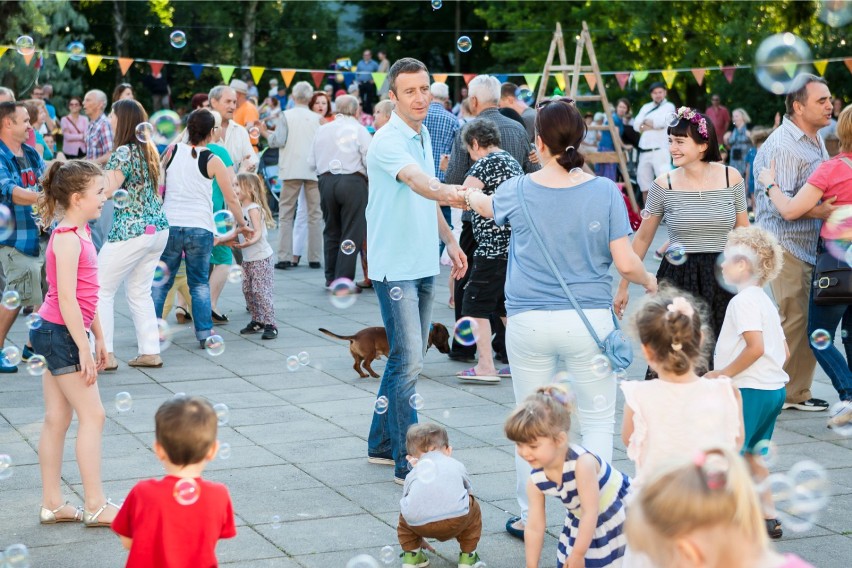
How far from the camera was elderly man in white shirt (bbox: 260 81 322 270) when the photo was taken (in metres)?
13.4

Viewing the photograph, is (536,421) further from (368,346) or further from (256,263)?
(256,263)

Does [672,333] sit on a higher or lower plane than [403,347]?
higher

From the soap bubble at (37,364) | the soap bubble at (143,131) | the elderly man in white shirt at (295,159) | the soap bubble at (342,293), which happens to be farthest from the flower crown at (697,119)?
the elderly man in white shirt at (295,159)

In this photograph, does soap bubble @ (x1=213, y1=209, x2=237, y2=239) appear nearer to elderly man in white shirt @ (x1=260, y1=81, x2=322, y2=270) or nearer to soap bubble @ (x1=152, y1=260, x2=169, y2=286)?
soap bubble @ (x1=152, y1=260, x2=169, y2=286)

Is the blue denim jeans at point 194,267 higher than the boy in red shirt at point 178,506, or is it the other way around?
the boy in red shirt at point 178,506

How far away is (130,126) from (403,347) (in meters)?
3.21

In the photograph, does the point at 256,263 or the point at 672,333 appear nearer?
the point at 672,333

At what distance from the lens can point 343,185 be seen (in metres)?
12.0

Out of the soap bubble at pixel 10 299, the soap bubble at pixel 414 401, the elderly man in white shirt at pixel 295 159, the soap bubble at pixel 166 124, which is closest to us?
the soap bubble at pixel 414 401

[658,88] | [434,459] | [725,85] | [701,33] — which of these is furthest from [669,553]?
[701,33]

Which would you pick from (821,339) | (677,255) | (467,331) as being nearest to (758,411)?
(677,255)

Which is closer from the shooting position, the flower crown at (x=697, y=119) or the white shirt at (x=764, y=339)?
the white shirt at (x=764, y=339)

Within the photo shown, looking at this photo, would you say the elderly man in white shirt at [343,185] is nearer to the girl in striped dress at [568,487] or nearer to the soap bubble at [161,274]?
the soap bubble at [161,274]

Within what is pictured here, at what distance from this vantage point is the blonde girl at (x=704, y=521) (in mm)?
2238
